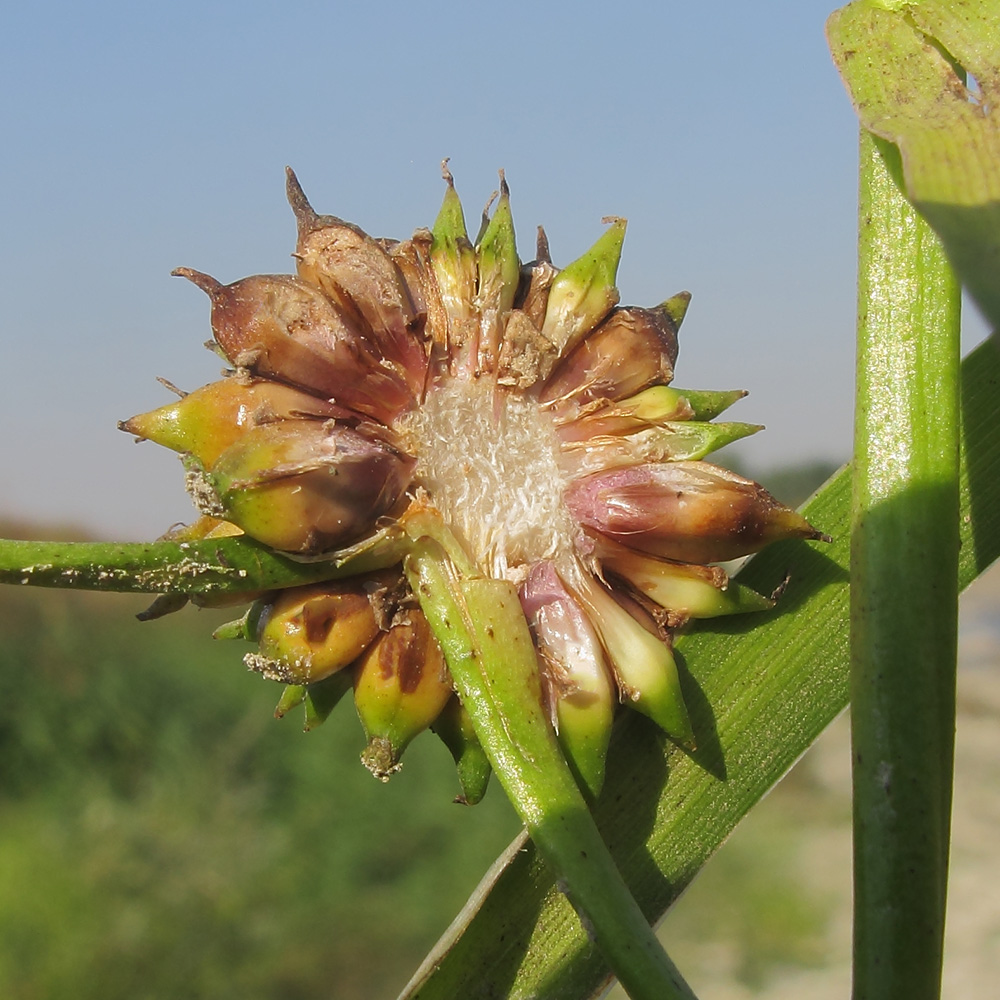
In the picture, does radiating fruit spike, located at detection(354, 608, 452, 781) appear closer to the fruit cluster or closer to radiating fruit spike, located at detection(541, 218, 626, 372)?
the fruit cluster

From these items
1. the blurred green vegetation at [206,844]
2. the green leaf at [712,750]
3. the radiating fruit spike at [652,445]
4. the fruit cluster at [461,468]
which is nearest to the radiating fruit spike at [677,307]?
the fruit cluster at [461,468]

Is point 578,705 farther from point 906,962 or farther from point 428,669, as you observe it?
point 906,962

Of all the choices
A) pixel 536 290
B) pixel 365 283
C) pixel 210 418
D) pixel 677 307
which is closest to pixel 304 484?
pixel 210 418

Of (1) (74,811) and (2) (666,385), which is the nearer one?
(2) (666,385)

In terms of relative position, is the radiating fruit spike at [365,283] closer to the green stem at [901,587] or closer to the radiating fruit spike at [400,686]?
the radiating fruit spike at [400,686]

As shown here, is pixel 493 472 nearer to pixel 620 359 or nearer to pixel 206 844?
pixel 620 359

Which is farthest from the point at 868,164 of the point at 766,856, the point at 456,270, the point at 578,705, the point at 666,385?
the point at 766,856
